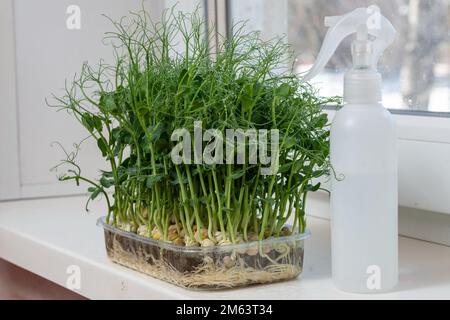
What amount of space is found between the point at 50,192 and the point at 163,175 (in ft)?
1.87

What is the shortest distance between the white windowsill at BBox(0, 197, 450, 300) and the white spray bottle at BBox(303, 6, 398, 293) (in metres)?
0.02

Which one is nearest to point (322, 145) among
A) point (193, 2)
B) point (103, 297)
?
point (103, 297)

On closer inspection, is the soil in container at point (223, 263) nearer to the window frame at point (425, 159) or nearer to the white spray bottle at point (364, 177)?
the white spray bottle at point (364, 177)

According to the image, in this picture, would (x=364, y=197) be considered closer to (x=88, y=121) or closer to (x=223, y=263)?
(x=223, y=263)

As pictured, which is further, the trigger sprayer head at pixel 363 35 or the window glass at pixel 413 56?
the window glass at pixel 413 56

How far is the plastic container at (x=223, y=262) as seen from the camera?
2.12 feet

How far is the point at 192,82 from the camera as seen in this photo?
66cm

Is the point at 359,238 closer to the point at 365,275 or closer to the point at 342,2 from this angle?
the point at 365,275

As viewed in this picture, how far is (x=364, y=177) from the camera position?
630mm

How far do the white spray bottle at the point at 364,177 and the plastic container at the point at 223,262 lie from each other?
1.7 inches

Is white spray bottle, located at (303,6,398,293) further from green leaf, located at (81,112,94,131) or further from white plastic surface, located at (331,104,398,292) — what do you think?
green leaf, located at (81,112,94,131)

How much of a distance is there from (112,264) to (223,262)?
15 cm

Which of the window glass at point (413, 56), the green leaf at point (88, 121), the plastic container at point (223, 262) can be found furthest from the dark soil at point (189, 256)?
the window glass at point (413, 56)
